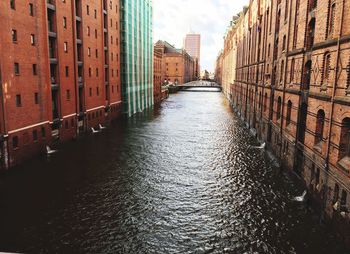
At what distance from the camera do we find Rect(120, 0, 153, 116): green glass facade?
57.1 metres

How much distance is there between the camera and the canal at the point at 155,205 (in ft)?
50.6

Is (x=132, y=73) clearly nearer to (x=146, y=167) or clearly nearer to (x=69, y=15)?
(x=69, y=15)

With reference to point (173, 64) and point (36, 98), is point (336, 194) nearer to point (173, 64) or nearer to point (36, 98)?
point (36, 98)

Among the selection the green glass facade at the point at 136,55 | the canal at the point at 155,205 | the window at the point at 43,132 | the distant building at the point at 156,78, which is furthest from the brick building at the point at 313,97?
the distant building at the point at 156,78

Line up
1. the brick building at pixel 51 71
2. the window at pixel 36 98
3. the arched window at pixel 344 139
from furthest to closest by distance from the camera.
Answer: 1. the window at pixel 36 98
2. the brick building at pixel 51 71
3. the arched window at pixel 344 139

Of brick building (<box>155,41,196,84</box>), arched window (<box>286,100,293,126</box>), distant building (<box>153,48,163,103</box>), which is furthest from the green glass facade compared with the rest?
brick building (<box>155,41,196,84</box>)

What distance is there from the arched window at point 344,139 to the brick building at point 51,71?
77.2ft

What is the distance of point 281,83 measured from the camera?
90.5 ft

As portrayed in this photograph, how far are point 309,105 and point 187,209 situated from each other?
33.5 ft

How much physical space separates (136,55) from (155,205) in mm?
49524

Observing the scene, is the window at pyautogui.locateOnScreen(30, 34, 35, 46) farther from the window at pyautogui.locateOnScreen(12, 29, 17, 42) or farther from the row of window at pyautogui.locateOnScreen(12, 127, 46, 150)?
the row of window at pyautogui.locateOnScreen(12, 127, 46, 150)

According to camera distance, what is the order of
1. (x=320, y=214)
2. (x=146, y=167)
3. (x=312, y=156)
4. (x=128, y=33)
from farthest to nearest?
(x=128, y=33) < (x=146, y=167) < (x=312, y=156) < (x=320, y=214)

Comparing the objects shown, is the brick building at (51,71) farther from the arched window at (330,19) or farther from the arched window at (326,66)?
the arched window at (330,19)

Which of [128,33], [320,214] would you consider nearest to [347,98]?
[320,214]
